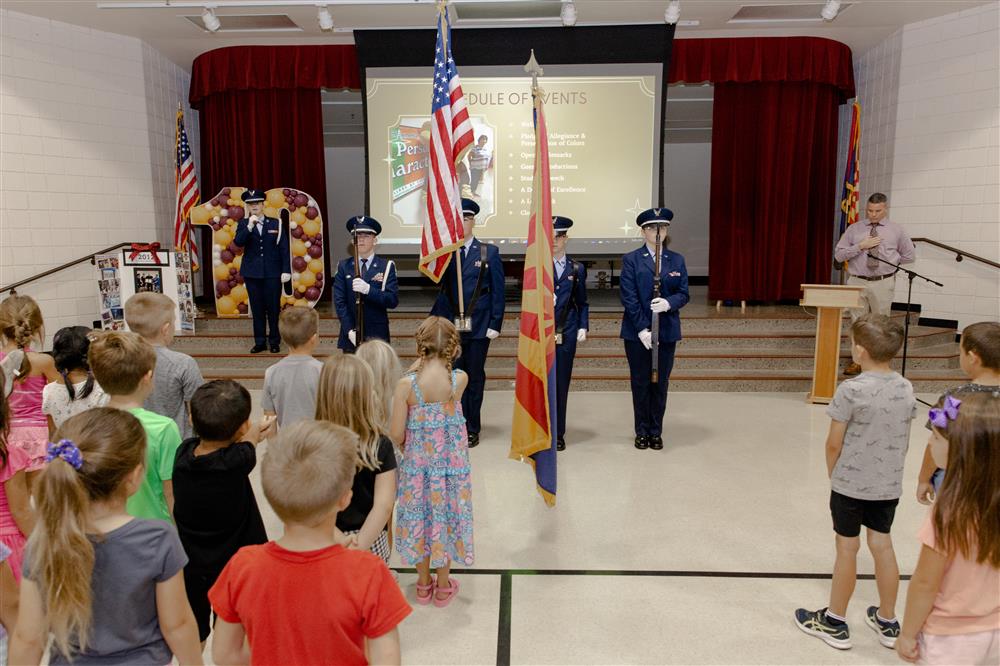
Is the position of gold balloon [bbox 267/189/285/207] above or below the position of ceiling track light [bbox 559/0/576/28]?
below

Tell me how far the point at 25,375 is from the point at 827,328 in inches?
238

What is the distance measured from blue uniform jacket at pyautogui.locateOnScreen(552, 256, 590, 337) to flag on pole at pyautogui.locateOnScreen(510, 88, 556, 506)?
1578 millimetres

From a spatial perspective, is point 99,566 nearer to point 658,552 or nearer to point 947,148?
point 658,552

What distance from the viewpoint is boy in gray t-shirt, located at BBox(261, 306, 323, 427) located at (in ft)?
8.63

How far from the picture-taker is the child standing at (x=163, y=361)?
2.44 meters

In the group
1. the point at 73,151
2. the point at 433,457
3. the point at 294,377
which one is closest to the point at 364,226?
the point at 294,377

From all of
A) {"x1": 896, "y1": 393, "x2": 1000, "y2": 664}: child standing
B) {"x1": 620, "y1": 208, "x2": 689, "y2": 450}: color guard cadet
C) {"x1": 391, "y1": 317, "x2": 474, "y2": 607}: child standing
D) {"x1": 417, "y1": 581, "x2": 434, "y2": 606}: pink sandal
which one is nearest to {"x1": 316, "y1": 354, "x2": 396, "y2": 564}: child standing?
{"x1": 391, "y1": 317, "x2": 474, "y2": 607}: child standing

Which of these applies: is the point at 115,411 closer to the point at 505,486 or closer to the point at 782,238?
the point at 505,486

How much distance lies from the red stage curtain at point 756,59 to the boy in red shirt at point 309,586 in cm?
834

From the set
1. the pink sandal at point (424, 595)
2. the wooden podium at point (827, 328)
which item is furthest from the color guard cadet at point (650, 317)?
the pink sandal at point (424, 595)

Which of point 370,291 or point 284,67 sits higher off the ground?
point 284,67

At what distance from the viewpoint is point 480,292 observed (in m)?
4.88

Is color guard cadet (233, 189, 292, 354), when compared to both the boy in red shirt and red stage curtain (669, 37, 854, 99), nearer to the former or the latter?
red stage curtain (669, 37, 854, 99)

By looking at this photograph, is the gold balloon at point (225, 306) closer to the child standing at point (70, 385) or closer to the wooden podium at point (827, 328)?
the child standing at point (70, 385)
